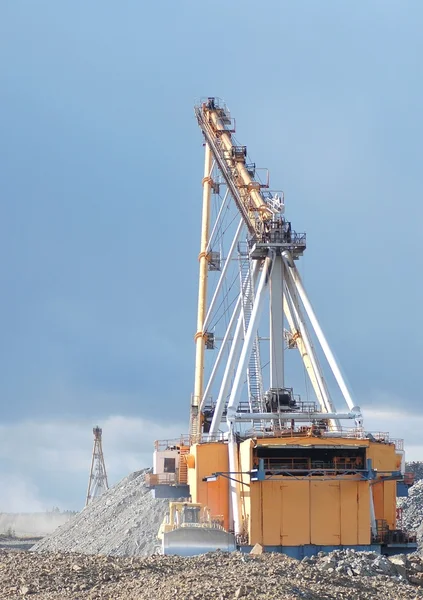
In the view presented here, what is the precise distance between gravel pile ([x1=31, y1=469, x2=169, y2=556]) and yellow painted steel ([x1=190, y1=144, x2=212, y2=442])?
840cm

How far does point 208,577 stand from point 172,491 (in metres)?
25.7

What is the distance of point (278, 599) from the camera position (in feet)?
65.7

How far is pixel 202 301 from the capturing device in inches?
2259

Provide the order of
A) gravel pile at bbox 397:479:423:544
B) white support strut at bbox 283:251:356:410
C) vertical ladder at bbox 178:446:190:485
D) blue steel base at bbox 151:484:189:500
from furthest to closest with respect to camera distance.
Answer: gravel pile at bbox 397:479:423:544, blue steel base at bbox 151:484:189:500, vertical ladder at bbox 178:446:190:485, white support strut at bbox 283:251:356:410

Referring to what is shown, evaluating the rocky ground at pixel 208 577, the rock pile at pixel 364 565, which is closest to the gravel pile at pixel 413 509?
the rock pile at pixel 364 565

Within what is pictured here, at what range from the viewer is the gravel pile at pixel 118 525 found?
60.9 m

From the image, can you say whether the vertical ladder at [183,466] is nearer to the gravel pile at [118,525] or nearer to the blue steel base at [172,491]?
the blue steel base at [172,491]

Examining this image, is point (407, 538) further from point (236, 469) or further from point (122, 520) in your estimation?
point (122, 520)

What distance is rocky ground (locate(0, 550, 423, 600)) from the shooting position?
68.6ft

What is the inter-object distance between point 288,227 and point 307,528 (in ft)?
50.8

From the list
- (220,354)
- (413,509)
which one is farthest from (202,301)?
→ (413,509)

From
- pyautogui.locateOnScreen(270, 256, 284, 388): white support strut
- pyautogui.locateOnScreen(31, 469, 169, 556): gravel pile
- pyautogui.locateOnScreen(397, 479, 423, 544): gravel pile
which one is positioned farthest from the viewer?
pyautogui.locateOnScreen(397, 479, 423, 544): gravel pile

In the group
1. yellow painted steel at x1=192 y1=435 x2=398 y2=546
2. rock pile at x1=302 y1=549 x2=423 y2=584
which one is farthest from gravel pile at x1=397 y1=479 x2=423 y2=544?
rock pile at x1=302 y1=549 x2=423 y2=584

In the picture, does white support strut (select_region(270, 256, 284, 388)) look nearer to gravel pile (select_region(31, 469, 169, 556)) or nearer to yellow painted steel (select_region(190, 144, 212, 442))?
yellow painted steel (select_region(190, 144, 212, 442))
